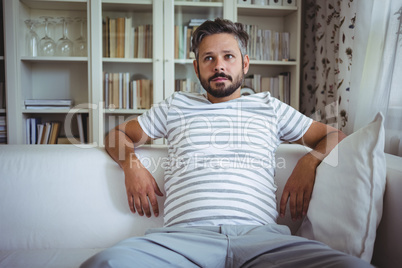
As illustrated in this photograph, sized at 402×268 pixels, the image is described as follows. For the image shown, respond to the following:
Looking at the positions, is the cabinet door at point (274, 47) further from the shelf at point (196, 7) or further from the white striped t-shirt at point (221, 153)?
the white striped t-shirt at point (221, 153)

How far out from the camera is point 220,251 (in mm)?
951

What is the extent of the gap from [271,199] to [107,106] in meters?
1.70

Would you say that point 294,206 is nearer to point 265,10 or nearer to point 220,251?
point 220,251

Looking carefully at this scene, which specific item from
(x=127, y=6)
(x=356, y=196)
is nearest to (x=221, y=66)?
(x=356, y=196)

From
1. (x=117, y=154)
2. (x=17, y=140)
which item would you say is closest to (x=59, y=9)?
(x=17, y=140)

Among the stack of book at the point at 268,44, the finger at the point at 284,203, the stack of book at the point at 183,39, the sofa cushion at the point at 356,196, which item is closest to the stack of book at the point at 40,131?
the stack of book at the point at 183,39

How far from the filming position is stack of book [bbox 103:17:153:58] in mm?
2529

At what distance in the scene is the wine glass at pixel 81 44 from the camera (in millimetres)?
2539

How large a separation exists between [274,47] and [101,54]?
127cm

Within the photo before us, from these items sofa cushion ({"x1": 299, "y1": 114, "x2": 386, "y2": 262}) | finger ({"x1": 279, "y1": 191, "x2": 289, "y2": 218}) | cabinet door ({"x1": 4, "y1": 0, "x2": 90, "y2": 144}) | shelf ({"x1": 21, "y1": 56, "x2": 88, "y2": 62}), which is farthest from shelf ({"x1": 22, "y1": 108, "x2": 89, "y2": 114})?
sofa cushion ({"x1": 299, "y1": 114, "x2": 386, "y2": 262})

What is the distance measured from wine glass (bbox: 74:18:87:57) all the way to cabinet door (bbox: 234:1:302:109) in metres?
1.10

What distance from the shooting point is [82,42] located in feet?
8.36

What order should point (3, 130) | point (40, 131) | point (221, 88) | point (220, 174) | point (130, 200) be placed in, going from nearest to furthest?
point (220, 174) < point (130, 200) < point (221, 88) < point (3, 130) < point (40, 131)

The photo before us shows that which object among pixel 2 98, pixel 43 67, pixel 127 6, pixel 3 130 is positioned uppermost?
pixel 127 6
